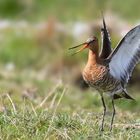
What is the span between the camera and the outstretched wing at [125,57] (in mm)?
8148

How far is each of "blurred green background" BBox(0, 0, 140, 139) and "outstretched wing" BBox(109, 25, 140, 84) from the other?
1274 mm

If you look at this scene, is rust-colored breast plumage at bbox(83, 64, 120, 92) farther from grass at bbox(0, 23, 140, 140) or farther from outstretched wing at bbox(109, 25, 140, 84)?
grass at bbox(0, 23, 140, 140)

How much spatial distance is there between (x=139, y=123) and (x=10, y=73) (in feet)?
23.1

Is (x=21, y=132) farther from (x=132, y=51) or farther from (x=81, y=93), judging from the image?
(x=81, y=93)

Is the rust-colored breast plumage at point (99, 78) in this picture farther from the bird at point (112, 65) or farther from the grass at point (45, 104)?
the grass at point (45, 104)

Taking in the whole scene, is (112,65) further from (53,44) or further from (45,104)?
(53,44)

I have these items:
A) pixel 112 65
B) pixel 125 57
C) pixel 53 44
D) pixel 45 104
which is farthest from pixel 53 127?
pixel 53 44

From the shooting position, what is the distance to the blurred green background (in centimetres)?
1243

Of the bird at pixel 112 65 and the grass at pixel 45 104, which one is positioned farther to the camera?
the bird at pixel 112 65

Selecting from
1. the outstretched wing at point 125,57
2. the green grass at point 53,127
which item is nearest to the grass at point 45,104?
the green grass at point 53,127

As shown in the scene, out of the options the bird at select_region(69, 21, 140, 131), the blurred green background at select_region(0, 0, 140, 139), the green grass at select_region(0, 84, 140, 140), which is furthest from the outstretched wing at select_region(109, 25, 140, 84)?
the blurred green background at select_region(0, 0, 140, 139)

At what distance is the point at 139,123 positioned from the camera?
8266 millimetres

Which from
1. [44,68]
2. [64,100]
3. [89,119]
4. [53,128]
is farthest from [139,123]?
[44,68]

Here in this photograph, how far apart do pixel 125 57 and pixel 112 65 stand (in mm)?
172
